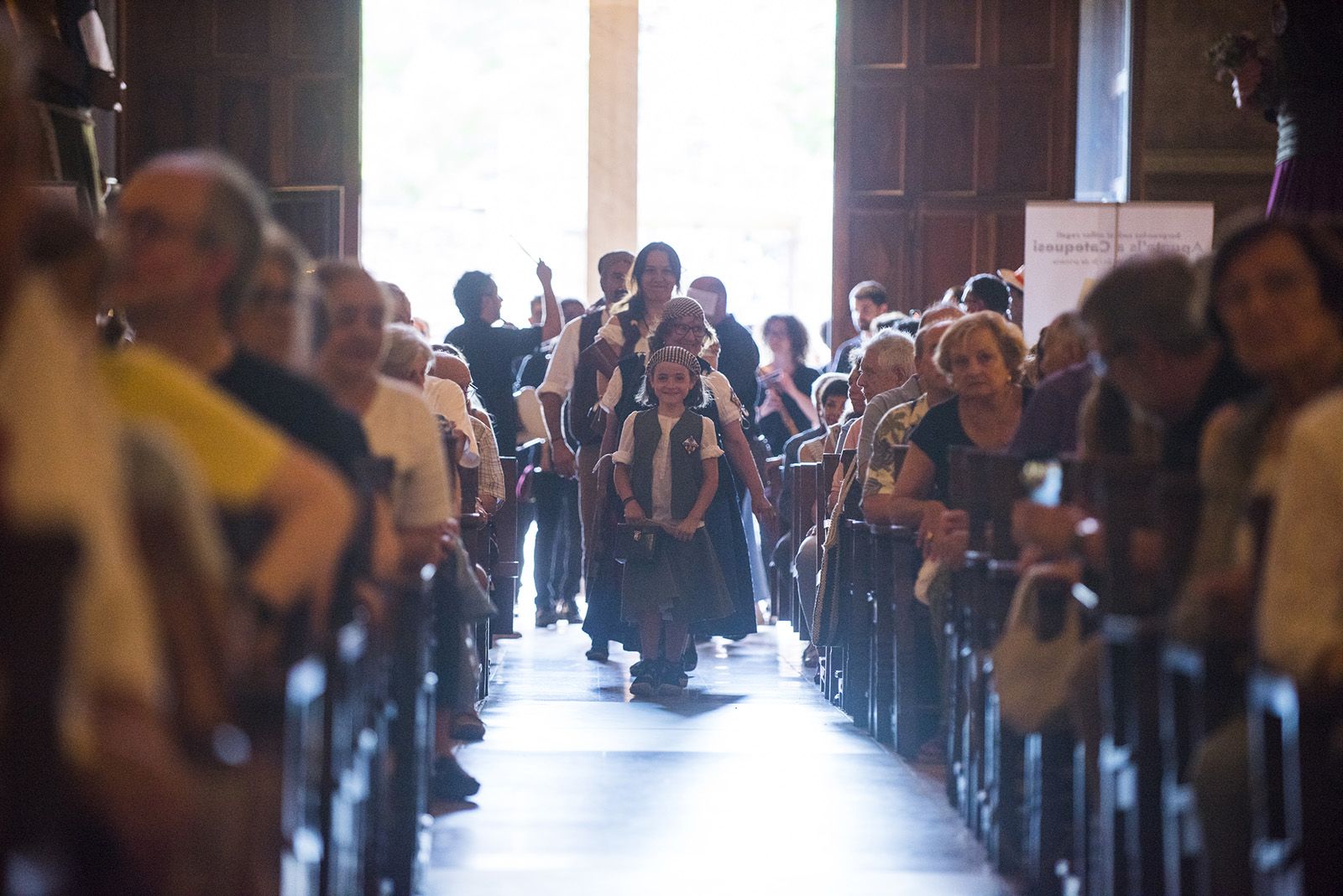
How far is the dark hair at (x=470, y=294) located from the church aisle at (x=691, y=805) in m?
2.73

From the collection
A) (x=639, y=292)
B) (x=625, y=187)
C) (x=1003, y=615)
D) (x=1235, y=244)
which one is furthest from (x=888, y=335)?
(x=625, y=187)

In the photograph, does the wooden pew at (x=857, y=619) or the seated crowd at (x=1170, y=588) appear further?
the wooden pew at (x=857, y=619)

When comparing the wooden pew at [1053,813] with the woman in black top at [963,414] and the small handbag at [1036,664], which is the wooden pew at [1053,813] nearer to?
the small handbag at [1036,664]

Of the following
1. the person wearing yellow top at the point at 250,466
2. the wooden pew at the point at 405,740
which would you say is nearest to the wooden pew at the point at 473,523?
the wooden pew at the point at 405,740

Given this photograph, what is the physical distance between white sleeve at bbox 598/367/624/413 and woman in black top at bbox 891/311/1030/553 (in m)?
2.34

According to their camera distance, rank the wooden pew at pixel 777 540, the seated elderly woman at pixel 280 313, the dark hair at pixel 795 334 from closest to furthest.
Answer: the seated elderly woman at pixel 280 313 → the wooden pew at pixel 777 540 → the dark hair at pixel 795 334

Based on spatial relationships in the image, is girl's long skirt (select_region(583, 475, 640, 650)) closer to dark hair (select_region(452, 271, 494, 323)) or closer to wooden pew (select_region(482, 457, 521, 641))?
wooden pew (select_region(482, 457, 521, 641))

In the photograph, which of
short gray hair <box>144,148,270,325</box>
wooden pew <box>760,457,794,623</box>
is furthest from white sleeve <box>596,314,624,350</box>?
short gray hair <box>144,148,270,325</box>

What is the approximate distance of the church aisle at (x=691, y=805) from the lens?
428 centimetres

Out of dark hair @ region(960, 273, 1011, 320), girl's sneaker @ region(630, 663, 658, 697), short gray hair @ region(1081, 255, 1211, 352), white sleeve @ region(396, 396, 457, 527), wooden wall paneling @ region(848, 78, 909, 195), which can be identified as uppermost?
wooden wall paneling @ region(848, 78, 909, 195)

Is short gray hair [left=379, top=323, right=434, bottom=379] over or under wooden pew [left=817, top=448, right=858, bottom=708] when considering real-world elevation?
over

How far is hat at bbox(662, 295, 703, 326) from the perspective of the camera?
24.7 ft

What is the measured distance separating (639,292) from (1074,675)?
15.9 feet

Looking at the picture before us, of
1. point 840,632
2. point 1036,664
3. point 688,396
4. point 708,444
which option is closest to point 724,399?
point 688,396
